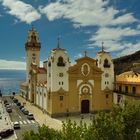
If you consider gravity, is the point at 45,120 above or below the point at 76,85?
below

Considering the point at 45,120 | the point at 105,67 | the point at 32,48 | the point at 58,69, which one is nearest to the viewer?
the point at 45,120

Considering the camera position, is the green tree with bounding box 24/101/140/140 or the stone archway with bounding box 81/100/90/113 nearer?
the green tree with bounding box 24/101/140/140

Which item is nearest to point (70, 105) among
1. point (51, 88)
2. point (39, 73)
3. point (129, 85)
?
point (51, 88)

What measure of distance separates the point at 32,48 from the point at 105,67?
32.6 meters

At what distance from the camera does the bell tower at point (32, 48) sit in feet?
315

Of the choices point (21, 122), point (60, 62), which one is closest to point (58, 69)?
point (60, 62)

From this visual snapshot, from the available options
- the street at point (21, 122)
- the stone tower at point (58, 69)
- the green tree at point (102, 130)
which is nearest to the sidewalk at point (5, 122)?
the street at point (21, 122)

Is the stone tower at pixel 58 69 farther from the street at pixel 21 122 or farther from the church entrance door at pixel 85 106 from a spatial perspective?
the street at pixel 21 122

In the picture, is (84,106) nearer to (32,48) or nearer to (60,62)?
(60,62)

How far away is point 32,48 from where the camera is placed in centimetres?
9612

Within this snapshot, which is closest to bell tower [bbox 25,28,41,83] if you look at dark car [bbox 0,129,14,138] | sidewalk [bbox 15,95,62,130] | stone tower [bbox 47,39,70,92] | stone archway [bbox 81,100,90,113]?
sidewalk [bbox 15,95,62,130]

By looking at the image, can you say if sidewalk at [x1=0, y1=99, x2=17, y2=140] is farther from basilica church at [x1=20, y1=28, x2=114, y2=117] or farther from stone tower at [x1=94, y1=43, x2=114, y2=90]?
stone tower at [x1=94, y1=43, x2=114, y2=90]

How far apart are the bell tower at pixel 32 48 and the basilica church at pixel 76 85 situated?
22472 millimetres

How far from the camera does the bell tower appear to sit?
95.9 metres
